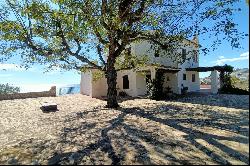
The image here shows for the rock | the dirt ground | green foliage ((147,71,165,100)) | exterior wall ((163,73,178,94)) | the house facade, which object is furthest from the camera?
exterior wall ((163,73,178,94))

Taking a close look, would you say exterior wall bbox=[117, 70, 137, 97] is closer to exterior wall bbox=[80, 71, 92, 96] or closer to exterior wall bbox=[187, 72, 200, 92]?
exterior wall bbox=[80, 71, 92, 96]

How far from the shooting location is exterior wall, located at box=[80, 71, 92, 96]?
103 ft

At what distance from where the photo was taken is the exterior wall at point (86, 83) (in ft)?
103

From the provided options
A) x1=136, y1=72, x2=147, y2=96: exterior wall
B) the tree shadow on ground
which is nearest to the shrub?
x1=136, y1=72, x2=147, y2=96: exterior wall

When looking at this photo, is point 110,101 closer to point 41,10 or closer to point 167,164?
point 41,10

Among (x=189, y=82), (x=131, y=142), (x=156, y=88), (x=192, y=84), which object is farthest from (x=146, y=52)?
(x=131, y=142)

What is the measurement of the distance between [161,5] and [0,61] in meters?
11.6

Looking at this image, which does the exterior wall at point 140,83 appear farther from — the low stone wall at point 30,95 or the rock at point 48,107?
the rock at point 48,107

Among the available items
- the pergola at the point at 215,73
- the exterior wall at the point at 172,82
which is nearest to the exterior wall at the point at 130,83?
the exterior wall at the point at 172,82

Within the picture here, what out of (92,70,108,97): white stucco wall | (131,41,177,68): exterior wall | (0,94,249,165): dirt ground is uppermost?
(131,41,177,68): exterior wall

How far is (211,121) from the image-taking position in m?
12.3

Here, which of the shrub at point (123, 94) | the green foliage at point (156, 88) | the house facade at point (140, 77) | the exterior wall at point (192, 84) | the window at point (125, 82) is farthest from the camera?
the exterior wall at point (192, 84)

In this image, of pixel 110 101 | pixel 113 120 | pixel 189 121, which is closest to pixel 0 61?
pixel 110 101

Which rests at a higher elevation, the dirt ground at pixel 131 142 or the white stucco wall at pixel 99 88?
the white stucco wall at pixel 99 88
